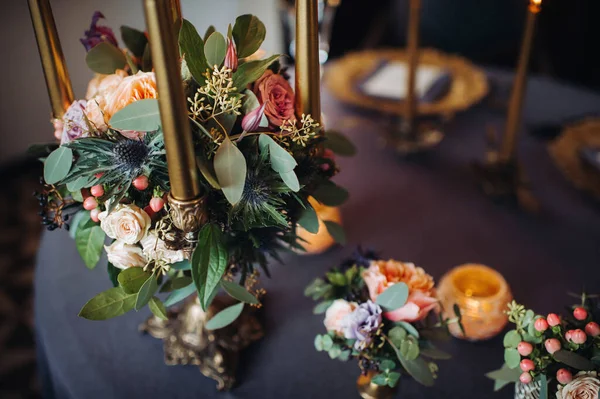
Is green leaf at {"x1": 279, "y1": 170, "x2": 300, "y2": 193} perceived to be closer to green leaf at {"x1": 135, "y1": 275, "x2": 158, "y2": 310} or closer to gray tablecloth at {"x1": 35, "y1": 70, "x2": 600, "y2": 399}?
green leaf at {"x1": 135, "y1": 275, "x2": 158, "y2": 310}

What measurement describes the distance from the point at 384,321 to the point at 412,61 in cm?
74

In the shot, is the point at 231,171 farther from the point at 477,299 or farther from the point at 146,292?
the point at 477,299

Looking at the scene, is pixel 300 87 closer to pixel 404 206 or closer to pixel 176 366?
pixel 176 366

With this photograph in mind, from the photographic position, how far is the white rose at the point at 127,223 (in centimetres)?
61

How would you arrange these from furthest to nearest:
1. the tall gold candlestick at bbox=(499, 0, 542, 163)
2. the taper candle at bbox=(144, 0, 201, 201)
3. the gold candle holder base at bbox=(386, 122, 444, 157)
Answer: the gold candle holder base at bbox=(386, 122, 444, 157) < the tall gold candlestick at bbox=(499, 0, 542, 163) < the taper candle at bbox=(144, 0, 201, 201)

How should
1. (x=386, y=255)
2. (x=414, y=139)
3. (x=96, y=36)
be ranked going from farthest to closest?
1. (x=414, y=139)
2. (x=386, y=255)
3. (x=96, y=36)

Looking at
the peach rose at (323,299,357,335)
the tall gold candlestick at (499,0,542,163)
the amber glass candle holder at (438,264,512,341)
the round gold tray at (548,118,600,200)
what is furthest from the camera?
the round gold tray at (548,118,600,200)

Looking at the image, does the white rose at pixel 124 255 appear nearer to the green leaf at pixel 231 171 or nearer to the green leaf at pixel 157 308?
the green leaf at pixel 157 308

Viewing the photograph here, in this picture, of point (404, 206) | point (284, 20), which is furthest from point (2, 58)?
point (404, 206)

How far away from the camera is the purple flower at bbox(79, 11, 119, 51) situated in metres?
0.74

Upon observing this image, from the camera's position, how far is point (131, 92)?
62 centimetres

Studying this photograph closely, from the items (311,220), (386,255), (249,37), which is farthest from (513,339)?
(249,37)

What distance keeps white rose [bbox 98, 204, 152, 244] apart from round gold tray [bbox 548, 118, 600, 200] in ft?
3.15

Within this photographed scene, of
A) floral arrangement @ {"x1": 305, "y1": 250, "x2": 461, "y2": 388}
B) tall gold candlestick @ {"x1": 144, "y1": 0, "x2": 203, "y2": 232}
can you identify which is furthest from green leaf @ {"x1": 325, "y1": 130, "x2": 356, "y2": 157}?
tall gold candlestick @ {"x1": 144, "y1": 0, "x2": 203, "y2": 232}
